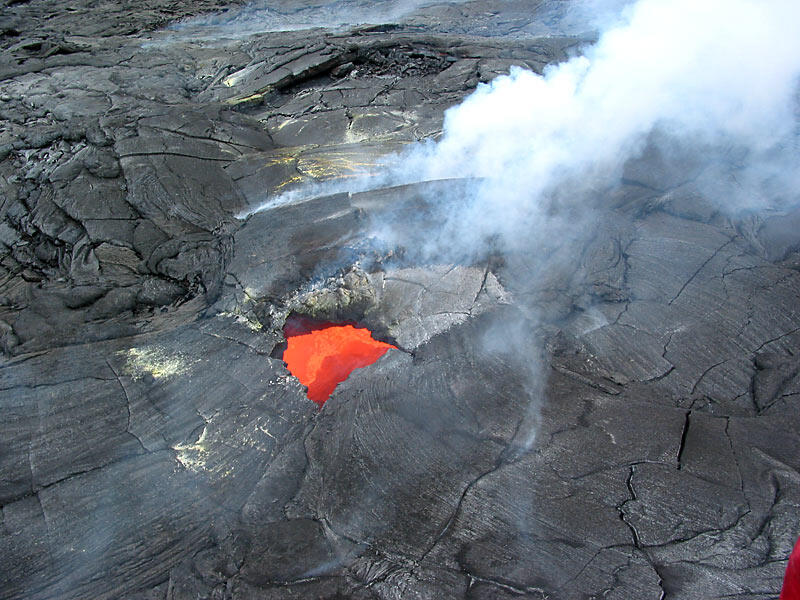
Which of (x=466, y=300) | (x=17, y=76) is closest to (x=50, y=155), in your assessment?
(x=17, y=76)

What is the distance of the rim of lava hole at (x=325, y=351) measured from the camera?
3.81 meters

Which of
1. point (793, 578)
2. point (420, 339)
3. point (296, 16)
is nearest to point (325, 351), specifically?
point (420, 339)

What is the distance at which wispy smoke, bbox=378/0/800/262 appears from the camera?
4.78 m

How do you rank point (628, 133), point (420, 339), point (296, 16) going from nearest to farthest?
1. point (420, 339)
2. point (628, 133)
3. point (296, 16)

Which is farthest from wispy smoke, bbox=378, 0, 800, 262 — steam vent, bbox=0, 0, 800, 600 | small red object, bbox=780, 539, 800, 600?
small red object, bbox=780, 539, 800, 600

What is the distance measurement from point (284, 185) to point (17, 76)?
6.83m

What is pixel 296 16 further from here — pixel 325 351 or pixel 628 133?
pixel 325 351

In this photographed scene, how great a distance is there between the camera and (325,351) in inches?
157

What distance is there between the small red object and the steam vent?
0.05ft

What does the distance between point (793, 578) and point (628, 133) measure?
494 centimetres

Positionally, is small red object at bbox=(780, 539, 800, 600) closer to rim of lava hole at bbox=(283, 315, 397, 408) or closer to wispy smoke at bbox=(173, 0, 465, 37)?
rim of lava hole at bbox=(283, 315, 397, 408)

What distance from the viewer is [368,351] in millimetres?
3971

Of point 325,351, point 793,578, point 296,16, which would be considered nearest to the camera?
point 793,578

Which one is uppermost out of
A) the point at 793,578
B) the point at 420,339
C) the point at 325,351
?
the point at 793,578
